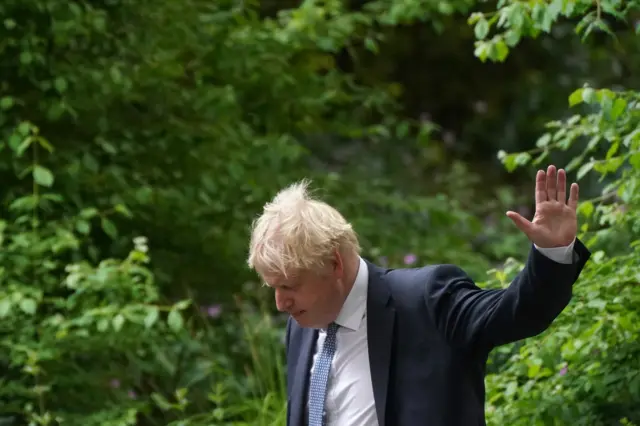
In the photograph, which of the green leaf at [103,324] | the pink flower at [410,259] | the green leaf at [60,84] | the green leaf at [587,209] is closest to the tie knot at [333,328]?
the green leaf at [587,209]

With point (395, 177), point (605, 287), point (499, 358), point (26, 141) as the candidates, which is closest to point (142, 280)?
point (26, 141)

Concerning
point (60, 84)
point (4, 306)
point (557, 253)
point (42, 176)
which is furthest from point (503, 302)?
point (60, 84)

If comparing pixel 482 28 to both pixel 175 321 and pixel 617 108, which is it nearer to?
pixel 617 108

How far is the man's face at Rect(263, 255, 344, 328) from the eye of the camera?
212cm

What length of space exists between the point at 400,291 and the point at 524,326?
12.3 inches

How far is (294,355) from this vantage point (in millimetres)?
2363

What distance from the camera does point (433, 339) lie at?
212 cm

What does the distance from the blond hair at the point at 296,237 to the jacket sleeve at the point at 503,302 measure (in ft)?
0.69

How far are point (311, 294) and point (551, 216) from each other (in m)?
0.50

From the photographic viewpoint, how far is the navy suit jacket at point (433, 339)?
2037mm

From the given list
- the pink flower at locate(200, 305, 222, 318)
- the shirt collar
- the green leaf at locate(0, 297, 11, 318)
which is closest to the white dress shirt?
the shirt collar

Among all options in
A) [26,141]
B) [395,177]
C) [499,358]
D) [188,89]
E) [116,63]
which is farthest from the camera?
[395,177]

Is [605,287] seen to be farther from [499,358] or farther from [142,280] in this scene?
[142,280]

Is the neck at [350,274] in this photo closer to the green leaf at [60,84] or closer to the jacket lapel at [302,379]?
the jacket lapel at [302,379]
